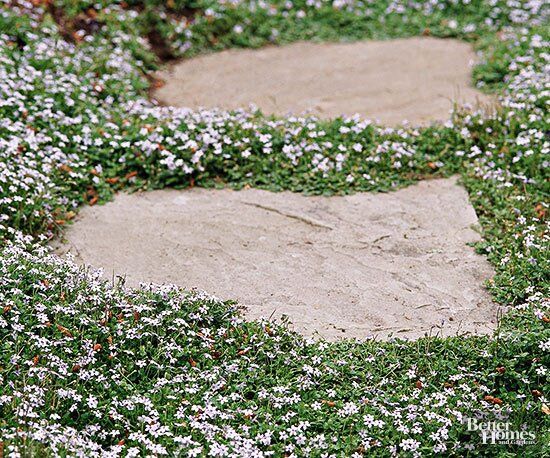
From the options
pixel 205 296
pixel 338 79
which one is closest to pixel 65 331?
pixel 205 296

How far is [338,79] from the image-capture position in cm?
920

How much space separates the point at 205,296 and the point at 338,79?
4.51 meters

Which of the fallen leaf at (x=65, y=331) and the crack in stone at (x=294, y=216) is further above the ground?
the fallen leaf at (x=65, y=331)

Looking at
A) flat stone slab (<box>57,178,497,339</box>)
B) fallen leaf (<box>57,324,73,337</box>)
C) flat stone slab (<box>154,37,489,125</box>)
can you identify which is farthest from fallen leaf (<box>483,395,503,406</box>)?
flat stone slab (<box>154,37,489,125</box>)

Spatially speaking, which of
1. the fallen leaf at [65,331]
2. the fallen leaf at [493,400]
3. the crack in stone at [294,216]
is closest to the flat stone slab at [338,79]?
the crack in stone at [294,216]

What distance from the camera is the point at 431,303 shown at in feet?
18.7

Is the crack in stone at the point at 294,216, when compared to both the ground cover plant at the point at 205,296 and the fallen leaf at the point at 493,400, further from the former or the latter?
the fallen leaf at the point at 493,400

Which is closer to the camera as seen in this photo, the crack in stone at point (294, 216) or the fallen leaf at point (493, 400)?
the fallen leaf at point (493, 400)

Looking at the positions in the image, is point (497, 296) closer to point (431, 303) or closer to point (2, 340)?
point (431, 303)

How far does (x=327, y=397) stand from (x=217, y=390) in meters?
0.61

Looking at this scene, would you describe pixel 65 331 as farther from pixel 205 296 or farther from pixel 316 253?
pixel 316 253

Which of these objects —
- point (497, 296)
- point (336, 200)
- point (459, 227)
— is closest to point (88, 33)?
point (336, 200)

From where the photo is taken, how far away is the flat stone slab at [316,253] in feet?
18.4

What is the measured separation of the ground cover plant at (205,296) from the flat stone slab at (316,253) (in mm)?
186
